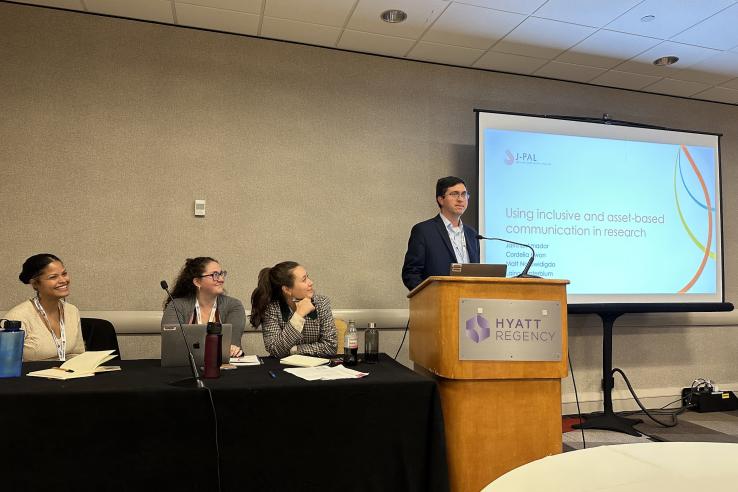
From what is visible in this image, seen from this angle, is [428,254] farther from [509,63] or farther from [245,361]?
[509,63]

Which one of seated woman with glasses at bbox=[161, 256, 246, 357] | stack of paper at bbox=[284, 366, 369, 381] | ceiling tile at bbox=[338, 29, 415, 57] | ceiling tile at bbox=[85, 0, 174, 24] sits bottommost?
stack of paper at bbox=[284, 366, 369, 381]

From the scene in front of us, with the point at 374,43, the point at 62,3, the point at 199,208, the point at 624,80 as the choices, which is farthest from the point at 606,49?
the point at 62,3

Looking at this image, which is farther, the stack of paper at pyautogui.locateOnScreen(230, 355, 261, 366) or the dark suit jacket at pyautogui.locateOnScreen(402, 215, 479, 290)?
the dark suit jacket at pyautogui.locateOnScreen(402, 215, 479, 290)

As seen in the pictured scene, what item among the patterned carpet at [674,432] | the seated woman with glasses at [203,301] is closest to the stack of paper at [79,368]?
the seated woman with glasses at [203,301]

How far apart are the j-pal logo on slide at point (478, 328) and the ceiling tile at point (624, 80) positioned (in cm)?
350

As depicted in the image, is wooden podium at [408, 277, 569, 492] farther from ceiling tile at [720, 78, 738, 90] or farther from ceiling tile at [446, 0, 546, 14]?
ceiling tile at [720, 78, 738, 90]

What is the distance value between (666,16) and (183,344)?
12.5 feet

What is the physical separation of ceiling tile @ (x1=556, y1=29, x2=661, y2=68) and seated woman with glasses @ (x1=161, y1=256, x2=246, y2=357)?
3285 mm

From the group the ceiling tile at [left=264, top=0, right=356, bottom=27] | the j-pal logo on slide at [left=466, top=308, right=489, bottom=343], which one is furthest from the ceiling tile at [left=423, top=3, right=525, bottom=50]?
the j-pal logo on slide at [left=466, top=308, right=489, bottom=343]

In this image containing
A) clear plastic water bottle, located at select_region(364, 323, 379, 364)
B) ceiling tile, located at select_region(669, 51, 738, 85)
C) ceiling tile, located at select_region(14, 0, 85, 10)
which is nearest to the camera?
clear plastic water bottle, located at select_region(364, 323, 379, 364)

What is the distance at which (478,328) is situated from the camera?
7.37 ft

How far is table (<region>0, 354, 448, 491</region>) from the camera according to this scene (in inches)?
69.1

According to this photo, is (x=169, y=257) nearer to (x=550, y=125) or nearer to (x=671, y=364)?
(x=550, y=125)

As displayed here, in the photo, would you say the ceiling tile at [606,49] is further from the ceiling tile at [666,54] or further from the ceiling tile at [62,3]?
the ceiling tile at [62,3]
